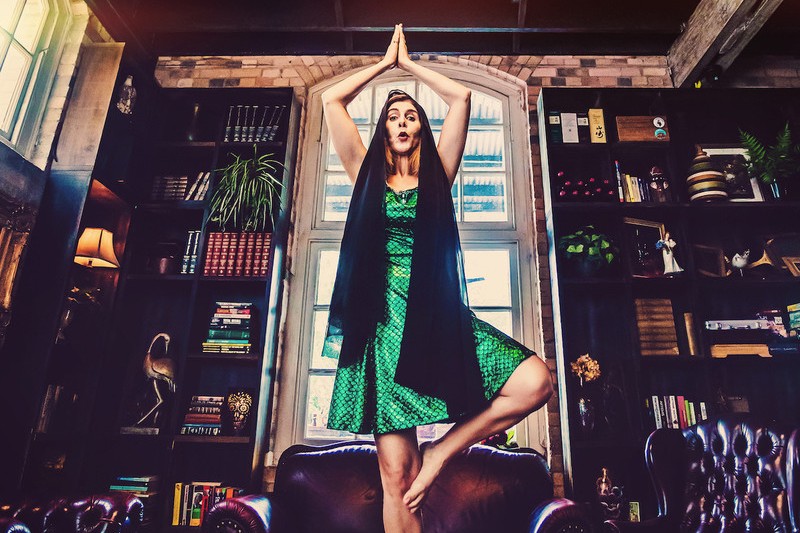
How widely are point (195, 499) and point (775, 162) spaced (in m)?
4.08

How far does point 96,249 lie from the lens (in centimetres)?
294

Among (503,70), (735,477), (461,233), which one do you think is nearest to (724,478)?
(735,477)

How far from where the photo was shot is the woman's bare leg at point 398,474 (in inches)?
57.1

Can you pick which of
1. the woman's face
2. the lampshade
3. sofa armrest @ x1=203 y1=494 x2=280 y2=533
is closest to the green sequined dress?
the woman's face

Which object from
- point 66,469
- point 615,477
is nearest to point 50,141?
point 66,469

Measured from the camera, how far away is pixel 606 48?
3.91 m

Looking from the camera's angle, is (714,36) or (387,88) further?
(387,88)

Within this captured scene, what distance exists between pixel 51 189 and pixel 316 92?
198cm

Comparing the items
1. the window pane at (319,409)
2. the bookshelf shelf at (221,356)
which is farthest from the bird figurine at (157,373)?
the window pane at (319,409)

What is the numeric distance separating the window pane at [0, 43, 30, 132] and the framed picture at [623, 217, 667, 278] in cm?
379

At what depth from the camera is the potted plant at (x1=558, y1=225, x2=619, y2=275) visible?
2994mm

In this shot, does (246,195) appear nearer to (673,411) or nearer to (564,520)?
(564,520)

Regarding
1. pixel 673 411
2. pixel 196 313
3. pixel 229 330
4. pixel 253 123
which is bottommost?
pixel 673 411

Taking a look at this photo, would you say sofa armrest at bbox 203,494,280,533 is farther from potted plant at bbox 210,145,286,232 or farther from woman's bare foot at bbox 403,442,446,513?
potted plant at bbox 210,145,286,232
